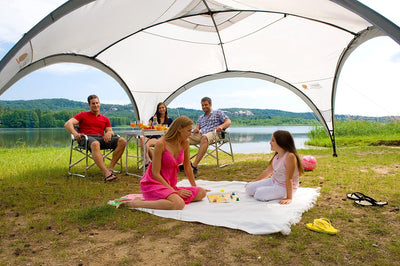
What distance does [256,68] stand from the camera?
19.9 feet

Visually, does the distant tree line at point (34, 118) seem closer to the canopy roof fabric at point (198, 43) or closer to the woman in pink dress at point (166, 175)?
the canopy roof fabric at point (198, 43)

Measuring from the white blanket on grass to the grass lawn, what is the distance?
64 mm

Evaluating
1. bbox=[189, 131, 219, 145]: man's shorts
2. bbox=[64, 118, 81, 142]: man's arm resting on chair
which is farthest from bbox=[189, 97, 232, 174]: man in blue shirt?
bbox=[64, 118, 81, 142]: man's arm resting on chair

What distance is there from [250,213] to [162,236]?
82cm

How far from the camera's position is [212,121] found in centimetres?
521

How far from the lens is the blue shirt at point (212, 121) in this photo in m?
5.21

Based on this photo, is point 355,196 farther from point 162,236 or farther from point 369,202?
point 162,236

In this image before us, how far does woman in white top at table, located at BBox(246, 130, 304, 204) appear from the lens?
274 cm

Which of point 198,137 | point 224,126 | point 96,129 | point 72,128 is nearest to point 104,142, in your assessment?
point 96,129

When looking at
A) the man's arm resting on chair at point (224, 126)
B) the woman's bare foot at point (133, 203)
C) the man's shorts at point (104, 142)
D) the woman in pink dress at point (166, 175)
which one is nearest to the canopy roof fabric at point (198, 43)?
the man's shorts at point (104, 142)

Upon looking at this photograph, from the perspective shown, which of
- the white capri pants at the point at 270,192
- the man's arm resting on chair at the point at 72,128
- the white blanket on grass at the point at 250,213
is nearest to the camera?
the white blanket on grass at the point at 250,213

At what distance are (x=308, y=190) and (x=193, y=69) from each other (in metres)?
3.78

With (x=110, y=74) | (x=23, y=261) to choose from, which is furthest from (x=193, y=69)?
(x=23, y=261)

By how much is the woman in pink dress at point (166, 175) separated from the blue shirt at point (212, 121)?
246 centimetres
